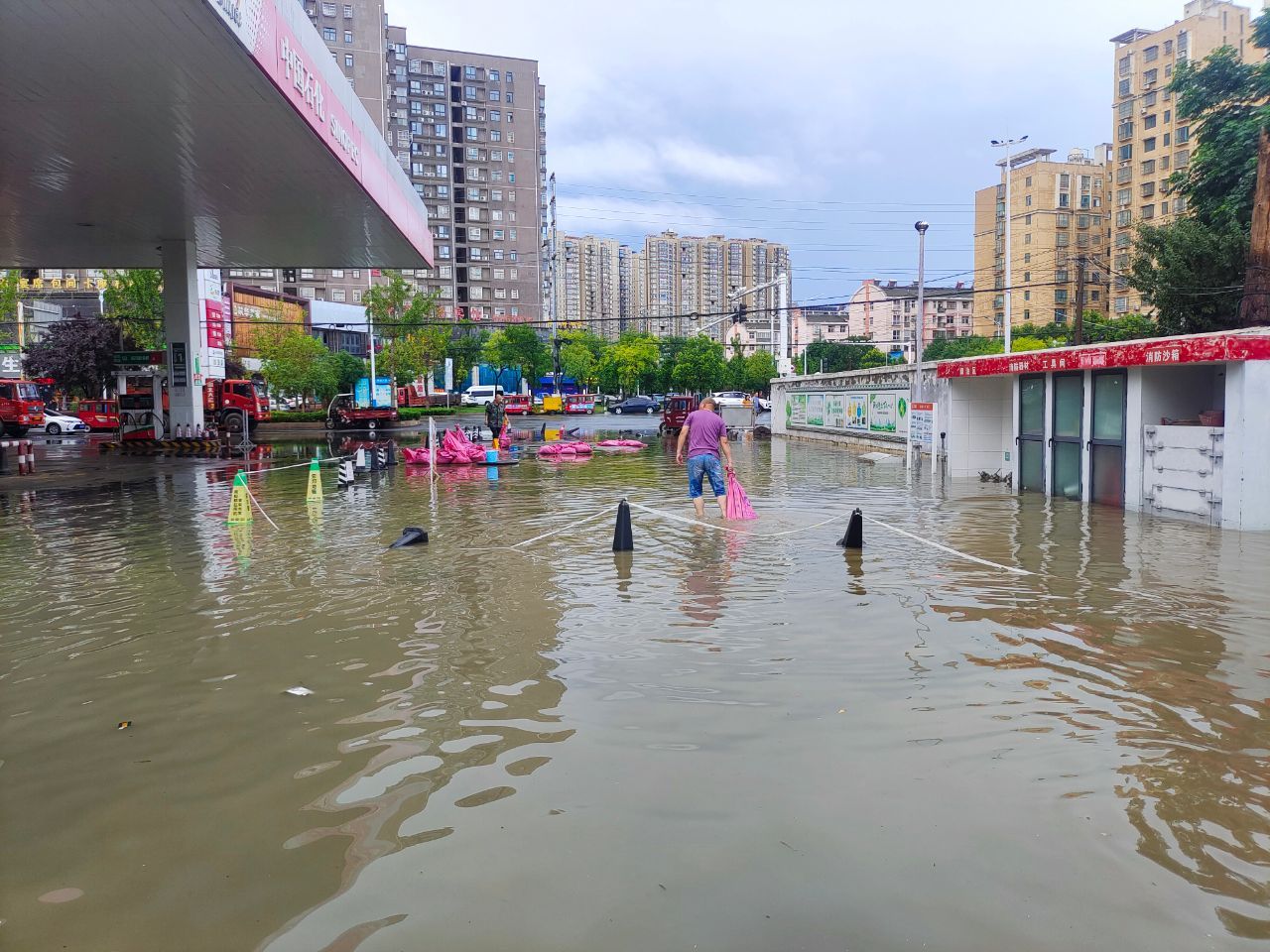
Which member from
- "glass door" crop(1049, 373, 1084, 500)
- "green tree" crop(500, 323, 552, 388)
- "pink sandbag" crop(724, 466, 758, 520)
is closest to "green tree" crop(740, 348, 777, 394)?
"green tree" crop(500, 323, 552, 388)

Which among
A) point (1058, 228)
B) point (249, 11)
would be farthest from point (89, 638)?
point (1058, 228)

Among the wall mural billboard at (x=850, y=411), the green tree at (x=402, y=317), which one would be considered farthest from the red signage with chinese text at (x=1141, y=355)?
the green tree at (x=402, y=317)

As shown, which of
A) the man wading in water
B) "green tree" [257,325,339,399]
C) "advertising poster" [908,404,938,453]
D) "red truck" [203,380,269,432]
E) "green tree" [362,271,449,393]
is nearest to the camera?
the man wading in water

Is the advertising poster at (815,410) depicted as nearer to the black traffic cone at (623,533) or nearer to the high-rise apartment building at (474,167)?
the black traffic cone at (623,533)

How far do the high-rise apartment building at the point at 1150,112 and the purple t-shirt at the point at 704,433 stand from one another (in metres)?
82.4

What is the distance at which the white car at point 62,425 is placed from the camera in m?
47.0

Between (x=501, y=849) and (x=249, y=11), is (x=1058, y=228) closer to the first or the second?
(x=249, y=11)

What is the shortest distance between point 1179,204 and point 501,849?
99.6m

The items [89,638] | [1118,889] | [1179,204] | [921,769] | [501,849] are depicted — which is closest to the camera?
[1118,889]

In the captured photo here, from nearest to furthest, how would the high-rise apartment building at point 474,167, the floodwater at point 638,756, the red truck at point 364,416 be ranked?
the floodwater at point 638,756 < the red truck at point 364,416 < the high-rise apartment building at point 474,167

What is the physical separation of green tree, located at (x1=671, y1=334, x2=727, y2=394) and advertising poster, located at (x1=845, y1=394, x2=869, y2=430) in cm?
4466

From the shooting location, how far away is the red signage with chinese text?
1252cm

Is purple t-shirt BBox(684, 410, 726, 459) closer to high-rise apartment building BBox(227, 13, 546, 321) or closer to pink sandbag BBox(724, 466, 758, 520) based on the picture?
pink sandbag BBox(724, 466, 758, 520)

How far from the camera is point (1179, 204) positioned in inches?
3369
